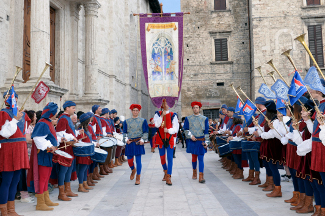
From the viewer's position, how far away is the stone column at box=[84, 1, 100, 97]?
14.1m

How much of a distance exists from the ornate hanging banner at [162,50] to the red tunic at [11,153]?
4.74 metres

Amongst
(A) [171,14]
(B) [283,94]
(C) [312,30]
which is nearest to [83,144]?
(B) [283,94]

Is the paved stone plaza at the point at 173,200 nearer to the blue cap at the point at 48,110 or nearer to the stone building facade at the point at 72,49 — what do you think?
the blue cap at the point at 48,110

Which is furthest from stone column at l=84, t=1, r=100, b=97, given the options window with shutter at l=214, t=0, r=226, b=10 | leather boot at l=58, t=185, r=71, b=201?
window with shutter at l=214, t=0, r=226, b=10

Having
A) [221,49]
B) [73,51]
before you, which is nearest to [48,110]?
[73,51]

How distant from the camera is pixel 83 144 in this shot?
20.1 feet

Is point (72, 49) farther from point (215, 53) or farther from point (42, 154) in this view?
point (215, 53)

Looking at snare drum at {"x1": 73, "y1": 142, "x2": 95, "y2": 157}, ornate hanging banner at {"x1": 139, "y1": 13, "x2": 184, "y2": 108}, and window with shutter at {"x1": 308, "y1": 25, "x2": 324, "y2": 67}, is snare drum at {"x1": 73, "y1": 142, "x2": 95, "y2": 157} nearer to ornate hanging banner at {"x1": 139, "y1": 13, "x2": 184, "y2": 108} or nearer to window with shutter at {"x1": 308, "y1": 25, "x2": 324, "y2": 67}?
ornate hanging banner at {"x1": 139, "y1": 13, "x2": 184, "y2": 108}

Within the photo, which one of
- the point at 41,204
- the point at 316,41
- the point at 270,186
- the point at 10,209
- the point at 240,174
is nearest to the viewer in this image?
the point at 10,209

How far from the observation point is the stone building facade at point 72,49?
30.9 feet

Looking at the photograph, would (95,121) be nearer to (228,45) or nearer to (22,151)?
(22,151)

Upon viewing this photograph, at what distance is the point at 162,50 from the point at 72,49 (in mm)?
6359

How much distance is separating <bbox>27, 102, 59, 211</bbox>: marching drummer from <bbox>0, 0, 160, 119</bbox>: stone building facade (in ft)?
13.6

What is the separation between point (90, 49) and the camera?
14195mm
